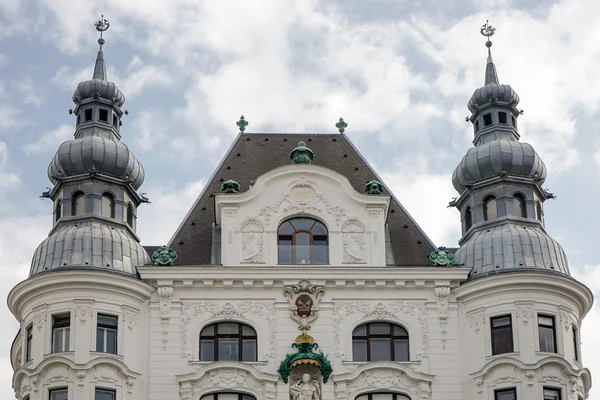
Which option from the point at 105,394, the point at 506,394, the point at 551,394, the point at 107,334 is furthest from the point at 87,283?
the point at 551,394

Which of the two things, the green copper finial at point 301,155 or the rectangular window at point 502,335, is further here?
the green copper finial at point 301,155

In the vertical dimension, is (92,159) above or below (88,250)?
above

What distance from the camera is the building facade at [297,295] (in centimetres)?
4491

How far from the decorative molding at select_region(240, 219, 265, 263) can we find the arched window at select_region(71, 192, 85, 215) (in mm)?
5090

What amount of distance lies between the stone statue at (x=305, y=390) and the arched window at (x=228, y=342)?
162 cm

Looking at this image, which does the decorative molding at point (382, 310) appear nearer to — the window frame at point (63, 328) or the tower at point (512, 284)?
the tower at point (512, 284)

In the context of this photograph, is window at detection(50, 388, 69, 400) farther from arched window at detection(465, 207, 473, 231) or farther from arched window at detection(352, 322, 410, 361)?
arched window at detection(465, 207, 473, 231)

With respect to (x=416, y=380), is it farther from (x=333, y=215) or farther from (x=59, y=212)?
(x=59, y=212)

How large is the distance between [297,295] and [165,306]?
13.3 feet

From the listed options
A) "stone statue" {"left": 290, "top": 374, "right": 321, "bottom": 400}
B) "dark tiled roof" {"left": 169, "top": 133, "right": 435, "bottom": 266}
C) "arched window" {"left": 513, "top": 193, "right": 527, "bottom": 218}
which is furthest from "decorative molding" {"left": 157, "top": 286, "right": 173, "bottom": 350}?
"arched window" {"left": 513, "top": 193, "right": 527, "bottom": 218}

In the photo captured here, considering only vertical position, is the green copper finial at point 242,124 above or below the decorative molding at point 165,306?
above

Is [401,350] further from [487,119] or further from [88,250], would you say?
[88,250]

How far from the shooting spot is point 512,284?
45719mm

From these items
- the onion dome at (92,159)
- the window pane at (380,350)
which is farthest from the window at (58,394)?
the window pane at (380,350)
